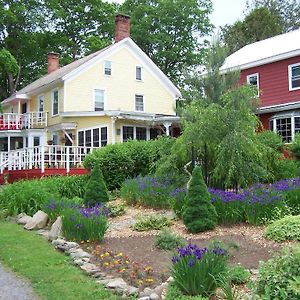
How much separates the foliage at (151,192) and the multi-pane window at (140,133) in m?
11.7

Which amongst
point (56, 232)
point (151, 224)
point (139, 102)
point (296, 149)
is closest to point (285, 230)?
point (151, 224)

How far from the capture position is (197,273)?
525cm

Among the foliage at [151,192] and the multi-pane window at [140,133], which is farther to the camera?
the multi-pane window at [140,133]

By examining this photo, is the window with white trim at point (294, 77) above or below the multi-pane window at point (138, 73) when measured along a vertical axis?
below

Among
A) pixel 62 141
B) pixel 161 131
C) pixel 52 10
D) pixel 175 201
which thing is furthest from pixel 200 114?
pixel 52 10

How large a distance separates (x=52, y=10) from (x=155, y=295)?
40247mm

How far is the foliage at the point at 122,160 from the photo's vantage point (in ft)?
56.4

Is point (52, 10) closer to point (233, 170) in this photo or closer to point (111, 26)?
point (111, 26)

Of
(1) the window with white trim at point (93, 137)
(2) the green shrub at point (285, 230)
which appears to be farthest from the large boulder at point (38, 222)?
(1) the window with white trim at point (93, 137)

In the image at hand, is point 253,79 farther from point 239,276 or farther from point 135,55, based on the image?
point 239,276

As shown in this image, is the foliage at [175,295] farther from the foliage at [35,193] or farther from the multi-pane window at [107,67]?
the multi-pane window at [107,67]

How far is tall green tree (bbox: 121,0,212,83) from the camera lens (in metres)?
43.8

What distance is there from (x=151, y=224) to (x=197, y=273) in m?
4.91

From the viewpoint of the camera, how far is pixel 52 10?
41562 millimetres
